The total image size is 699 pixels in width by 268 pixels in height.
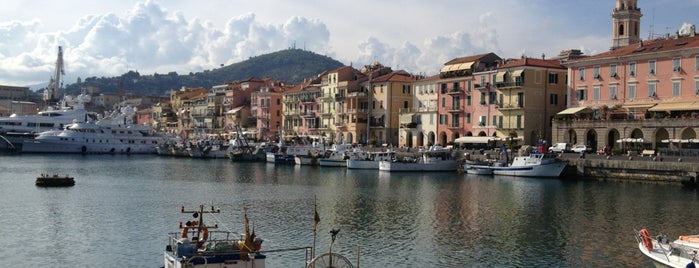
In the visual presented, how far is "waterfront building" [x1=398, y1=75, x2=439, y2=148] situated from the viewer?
107125mm

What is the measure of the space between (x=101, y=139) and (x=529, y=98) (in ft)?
244

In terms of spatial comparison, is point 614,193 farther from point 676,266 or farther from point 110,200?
point 110,200

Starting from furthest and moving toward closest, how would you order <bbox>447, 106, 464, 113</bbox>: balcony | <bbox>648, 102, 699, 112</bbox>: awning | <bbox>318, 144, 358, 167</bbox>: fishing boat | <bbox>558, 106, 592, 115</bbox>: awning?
<bbox>447, 106, 464, 113</bbox>: balcony
<bbox>318, 144, 358, 167</bbox>: fishing boat
<bbox>558, 106, 592, 115</bbox>: awning
<bbox>648, 102, 699, 112</bbox>: awning

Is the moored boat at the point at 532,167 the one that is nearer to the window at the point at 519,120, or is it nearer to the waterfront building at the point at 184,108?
the window at the point at 519,120

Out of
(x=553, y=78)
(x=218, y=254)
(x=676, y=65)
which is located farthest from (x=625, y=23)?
(x=218, y=254)

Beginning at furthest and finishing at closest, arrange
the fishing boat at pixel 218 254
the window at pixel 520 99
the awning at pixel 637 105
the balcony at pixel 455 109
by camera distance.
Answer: the balcony at pixel 455 109, the window at pixel 520 99, the awning at pixel 637 105, the fishing boat at pixel 218 254

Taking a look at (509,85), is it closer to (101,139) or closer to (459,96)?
(459,96)

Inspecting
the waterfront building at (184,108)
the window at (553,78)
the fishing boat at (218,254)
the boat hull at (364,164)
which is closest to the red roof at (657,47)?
the window at (553,78)

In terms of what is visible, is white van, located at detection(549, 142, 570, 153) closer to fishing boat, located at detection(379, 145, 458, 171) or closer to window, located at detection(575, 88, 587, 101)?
window, located at detection(575, 88, 587, 101)

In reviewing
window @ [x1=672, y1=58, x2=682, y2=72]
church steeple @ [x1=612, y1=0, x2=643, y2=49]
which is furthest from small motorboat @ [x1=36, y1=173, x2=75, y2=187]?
church steeple @ [x1=612, y1=0, x2=643, y2=49]

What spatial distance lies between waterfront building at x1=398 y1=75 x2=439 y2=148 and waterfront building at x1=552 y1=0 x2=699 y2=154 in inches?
929

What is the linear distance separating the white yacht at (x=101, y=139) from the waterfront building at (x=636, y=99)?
78.5m

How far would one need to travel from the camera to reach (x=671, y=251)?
91.5 ft

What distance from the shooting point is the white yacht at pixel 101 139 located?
124000 mm
